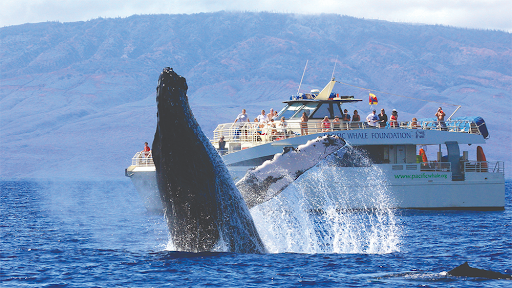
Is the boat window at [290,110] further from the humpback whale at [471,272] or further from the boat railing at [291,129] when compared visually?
the humpback whale at [471,272]

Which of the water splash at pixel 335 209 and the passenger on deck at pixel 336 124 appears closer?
the water splash at pixel 335 209

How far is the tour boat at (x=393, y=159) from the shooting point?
95.9 feet

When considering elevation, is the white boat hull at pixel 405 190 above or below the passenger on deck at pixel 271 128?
below

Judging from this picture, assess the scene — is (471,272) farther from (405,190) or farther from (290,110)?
(290,110)

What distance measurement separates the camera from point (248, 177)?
9.93 meters

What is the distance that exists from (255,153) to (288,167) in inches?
757

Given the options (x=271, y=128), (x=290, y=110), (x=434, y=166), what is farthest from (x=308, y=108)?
(x=434, y=166)

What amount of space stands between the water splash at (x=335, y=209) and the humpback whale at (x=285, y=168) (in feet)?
28.1

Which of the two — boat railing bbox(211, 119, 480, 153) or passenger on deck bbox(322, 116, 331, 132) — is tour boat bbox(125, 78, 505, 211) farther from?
passenger on deck bbox(322, 116, 331, 132)

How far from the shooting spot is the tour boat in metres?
29.2

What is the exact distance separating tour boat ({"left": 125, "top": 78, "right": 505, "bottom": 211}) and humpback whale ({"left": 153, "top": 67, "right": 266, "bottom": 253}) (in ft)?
61.3

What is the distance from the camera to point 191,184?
927 cm

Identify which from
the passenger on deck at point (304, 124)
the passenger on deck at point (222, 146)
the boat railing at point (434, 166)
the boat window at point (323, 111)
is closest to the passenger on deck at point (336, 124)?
the boat window at point (323, 111)

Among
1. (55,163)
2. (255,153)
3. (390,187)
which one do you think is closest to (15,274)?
(255,153)
